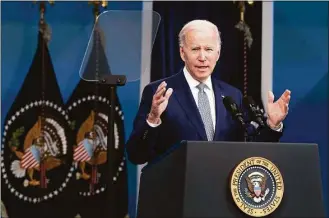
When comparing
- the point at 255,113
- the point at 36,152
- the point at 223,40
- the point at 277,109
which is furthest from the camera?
the point at 223,40

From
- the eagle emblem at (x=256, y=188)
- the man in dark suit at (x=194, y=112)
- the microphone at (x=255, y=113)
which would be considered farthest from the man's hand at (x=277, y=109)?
the eagle emblem at (x=256, y=188)

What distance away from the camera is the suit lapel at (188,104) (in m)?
2.22

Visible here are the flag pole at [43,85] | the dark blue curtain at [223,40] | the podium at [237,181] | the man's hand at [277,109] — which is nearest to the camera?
the podium at [237,181]

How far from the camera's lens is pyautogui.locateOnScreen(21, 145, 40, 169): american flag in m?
3.91

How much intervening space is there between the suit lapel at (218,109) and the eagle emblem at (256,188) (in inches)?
24.7

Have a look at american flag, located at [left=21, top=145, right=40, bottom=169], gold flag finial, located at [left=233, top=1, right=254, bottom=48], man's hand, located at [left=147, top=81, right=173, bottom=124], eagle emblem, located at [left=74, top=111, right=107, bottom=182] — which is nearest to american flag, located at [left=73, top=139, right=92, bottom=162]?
eagle emblem, located at [left=74, top=111, right=107, bottom=182]

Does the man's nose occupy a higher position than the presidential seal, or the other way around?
the man's nose

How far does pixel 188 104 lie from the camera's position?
2277mm

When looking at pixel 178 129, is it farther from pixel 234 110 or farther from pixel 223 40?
pixel 223 40

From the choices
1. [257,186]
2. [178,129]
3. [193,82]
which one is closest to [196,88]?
[193,82]

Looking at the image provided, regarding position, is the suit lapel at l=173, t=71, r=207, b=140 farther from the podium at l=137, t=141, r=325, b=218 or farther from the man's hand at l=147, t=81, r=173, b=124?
the podium at l=137, t=141, r=325, b=218

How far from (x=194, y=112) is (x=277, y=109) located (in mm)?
341

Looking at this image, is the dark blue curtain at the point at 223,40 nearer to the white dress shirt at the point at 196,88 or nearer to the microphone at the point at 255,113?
the white dress shirt at the point at 196,88

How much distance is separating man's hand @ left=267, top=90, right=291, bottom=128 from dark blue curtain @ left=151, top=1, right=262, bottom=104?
76.2 inches
